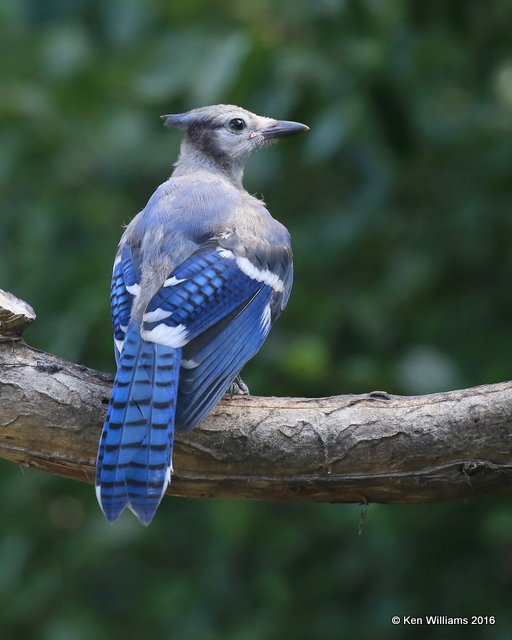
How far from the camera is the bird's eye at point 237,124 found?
3799mm

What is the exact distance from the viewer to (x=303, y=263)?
392cm

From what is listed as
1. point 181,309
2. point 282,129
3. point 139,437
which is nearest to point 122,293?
point 181,309

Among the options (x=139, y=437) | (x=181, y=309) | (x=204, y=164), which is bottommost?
(x=139, y=437)

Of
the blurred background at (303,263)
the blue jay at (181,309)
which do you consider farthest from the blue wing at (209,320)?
the blurred background at (303,263)

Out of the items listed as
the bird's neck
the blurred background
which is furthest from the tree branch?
the bird's neck

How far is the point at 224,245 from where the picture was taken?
10.1 ft

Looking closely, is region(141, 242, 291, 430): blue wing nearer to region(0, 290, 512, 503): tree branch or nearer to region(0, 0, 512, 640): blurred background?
region(0, 290, 512, 503): tree branch

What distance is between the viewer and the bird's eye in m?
3.80

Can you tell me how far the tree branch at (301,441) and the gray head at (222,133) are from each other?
4.27ft

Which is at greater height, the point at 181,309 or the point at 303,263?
the point at 303,263

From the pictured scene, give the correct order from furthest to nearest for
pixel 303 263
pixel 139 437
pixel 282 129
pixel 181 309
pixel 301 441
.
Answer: pixel 303 263
pixel 282 129
pixel 181 309
pixel 301 441
pixel 139 437

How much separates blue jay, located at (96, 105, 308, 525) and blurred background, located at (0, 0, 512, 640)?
269mm

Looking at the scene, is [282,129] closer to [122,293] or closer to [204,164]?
[204,164]

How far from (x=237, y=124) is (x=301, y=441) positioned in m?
1.50
